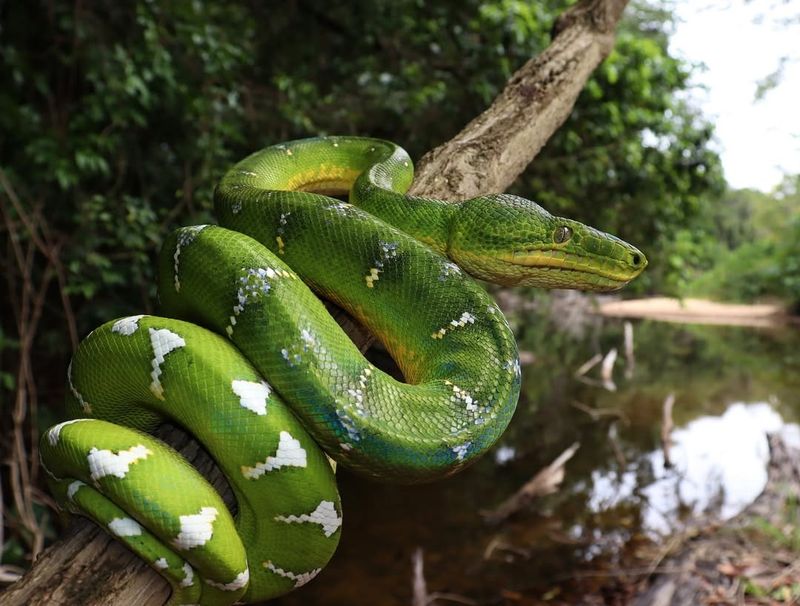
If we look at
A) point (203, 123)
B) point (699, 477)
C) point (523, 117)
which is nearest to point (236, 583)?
point (523, 117)

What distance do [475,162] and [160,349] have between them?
112 centimetres

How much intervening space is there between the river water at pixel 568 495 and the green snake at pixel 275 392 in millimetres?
3527

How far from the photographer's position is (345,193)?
89.7 inches

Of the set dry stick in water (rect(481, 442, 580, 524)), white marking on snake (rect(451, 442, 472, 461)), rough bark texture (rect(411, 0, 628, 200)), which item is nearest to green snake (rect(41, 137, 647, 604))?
white marking on snake (rect(451, 442, 472, 461))

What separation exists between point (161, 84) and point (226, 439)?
138 inches

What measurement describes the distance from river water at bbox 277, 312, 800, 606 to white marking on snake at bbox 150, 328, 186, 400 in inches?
151

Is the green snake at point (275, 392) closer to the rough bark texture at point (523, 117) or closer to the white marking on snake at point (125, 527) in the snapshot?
the white marking on snake at point (125, 527)

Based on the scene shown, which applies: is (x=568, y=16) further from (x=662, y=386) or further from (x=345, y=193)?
(x=662, y=386)

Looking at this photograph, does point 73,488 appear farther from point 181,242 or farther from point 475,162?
point 475,162

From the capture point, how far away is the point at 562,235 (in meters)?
1.45

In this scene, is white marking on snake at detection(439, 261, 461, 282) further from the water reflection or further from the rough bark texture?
the water reflection

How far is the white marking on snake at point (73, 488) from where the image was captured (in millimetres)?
1113

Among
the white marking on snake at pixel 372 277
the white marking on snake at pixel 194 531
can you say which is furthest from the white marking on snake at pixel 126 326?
the white marking on snake at pixel 372 277

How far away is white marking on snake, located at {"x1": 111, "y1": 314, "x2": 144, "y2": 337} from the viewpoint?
1.19 metres
